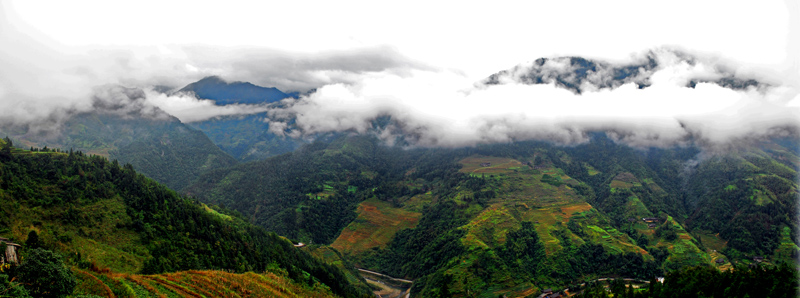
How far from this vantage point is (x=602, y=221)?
136000 mm

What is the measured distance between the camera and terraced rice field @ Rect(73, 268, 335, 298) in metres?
32.2

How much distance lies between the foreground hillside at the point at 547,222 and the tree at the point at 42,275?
64.8 meters

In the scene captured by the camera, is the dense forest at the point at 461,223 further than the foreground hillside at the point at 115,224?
Yes

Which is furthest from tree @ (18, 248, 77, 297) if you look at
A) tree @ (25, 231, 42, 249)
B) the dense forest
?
the dense forest

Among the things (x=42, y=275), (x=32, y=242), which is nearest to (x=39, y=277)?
(x=42, y=275)

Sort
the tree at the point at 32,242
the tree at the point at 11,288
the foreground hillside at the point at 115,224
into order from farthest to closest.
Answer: the foreground hillside at the point at 115,224 < the tree at the point at 32,242 < the tree at the point at 11,288

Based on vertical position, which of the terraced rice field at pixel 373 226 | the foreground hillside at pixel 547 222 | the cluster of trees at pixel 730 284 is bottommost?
the terraced rice field at pixel 373 226

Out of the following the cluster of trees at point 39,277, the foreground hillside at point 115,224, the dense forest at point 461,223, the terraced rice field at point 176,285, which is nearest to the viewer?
the cluster of trees at point 39,277

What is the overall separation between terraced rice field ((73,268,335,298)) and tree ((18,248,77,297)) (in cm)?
245

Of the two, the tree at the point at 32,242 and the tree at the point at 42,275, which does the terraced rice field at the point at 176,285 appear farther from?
the tree at the point at 32,242

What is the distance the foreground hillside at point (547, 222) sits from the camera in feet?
351

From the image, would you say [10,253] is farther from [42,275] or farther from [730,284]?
[730,284]

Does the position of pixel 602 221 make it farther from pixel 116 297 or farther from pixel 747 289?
pixel 116 297

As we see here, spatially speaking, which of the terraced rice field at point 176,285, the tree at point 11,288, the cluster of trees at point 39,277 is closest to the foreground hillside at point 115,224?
the terraced rice field at point 176,285
